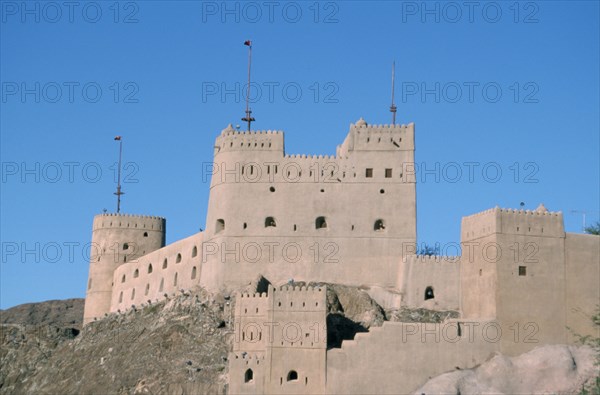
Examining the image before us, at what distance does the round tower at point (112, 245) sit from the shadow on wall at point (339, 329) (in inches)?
897

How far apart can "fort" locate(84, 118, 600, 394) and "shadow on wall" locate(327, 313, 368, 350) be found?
3312 millimetres

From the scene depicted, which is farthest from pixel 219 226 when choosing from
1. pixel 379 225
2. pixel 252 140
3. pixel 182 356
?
pixel 379 225

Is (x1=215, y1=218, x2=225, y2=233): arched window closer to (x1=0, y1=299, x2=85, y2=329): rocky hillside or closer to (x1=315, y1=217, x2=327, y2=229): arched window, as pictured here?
(x1=315, y1=217, x2=327, y2=229): arched window

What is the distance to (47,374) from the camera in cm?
8275

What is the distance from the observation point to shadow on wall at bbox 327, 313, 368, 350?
69375 mm

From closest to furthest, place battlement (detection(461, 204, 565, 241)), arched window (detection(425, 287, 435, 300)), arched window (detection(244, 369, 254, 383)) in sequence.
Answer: arched window (detection(244, 369, 254, 383)) < battlement (detection(461, 204, 565, 241)) < arched window (detection(425, 287, 435, 300))

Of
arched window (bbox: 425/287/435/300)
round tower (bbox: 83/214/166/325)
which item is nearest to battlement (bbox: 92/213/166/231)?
round tower (bbox: 83/214/166/325)

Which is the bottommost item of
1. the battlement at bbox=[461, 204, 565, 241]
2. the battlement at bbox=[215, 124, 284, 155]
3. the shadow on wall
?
the shadow on wall

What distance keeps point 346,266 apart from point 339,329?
19.2ft

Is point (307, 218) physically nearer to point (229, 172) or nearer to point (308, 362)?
point (229, 172)

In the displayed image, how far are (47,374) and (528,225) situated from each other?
1313 inches

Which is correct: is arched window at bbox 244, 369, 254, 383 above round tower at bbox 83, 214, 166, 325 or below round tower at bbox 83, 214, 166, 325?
below

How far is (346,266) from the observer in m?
75.4

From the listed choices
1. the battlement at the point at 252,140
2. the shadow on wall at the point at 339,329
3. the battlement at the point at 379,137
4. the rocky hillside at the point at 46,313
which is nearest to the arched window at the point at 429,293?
the shadow on wall at the point at 339,329
